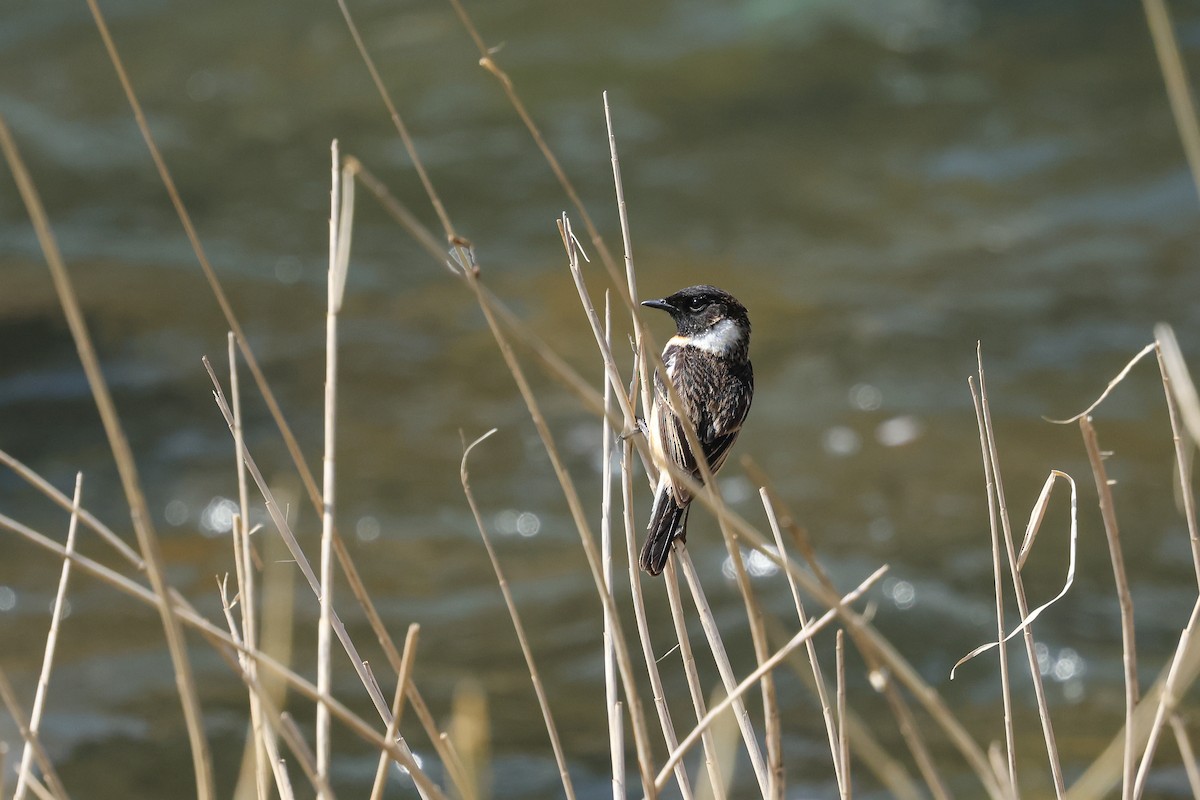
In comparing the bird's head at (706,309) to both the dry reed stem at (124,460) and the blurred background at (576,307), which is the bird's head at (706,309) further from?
the dry reed stem at (124,460)

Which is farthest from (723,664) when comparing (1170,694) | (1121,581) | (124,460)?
(124,460)

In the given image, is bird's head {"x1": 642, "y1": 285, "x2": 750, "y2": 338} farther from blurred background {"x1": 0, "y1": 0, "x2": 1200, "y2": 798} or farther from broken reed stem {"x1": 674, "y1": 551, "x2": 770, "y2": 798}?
broken reed stem {"x1": 674, "y1": 551, "x2": 770, "y2": 798}

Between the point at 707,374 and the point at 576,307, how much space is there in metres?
7.22

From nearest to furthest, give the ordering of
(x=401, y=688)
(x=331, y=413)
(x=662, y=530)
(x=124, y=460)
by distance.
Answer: (x=124, y=460) → (x=401, y=688) → (x=331, y=413) → (x=662, y=530)

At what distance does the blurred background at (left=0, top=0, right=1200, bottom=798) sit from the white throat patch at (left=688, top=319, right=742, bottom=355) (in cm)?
109

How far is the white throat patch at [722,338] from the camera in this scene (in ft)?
16.7

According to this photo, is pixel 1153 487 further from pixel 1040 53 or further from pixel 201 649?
pixel 1040 53

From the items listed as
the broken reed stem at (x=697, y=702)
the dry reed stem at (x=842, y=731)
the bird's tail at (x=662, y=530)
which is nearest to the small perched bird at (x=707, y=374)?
the bird's tail at (x=662, y=530)

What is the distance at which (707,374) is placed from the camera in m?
4.98

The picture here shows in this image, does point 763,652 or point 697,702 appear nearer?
point 763,652

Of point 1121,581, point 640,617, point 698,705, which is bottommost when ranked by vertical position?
point 698,705

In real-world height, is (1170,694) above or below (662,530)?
above

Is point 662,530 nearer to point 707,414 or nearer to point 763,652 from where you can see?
point 707,414

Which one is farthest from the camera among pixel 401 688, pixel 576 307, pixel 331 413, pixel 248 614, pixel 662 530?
pixel 576 307
